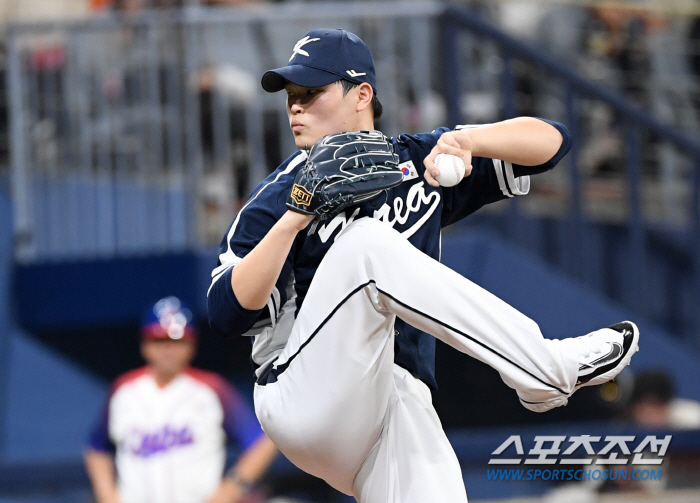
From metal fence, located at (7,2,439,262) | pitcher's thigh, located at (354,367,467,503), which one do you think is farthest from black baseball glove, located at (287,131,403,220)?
metal fence, located at (7,2,439,262)

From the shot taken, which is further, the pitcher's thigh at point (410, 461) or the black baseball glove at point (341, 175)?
the pitcher's thigh at point (410, 461)

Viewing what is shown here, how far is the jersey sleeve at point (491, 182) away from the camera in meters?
3.20

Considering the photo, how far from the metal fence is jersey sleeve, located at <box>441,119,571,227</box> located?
96.9 inches

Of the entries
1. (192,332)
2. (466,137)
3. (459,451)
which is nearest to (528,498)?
(459,451)

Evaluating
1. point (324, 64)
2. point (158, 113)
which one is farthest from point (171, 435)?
point (324, 64)

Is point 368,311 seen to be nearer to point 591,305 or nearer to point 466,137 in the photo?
point 466,137

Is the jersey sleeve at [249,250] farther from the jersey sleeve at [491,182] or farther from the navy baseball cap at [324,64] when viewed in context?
the jersey sleeve at [491,182]

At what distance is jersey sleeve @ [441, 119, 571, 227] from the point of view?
3203 mm

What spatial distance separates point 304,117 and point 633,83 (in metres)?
4.49

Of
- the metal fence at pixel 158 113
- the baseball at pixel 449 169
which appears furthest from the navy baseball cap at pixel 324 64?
the metal fence at pixel 158 113

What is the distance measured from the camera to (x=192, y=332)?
525 centimetres

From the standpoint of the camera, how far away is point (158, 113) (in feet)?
19.8

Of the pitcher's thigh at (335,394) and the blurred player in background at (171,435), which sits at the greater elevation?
the pitcher's thigh at (335,394)

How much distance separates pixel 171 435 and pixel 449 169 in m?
2.79
